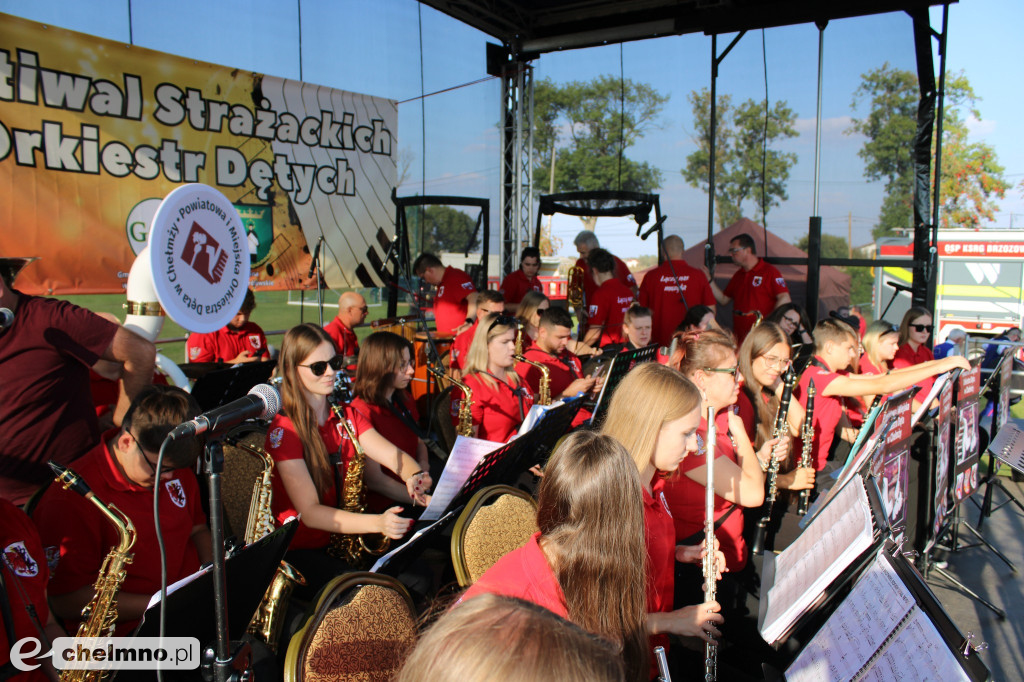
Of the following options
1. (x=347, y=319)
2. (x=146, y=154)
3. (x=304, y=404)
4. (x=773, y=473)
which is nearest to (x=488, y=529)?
(x=304, y=404)

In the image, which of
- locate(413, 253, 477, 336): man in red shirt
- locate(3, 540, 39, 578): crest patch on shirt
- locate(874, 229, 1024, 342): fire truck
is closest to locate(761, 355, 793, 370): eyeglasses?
locate(3, 540, 39, 578): crest patch on shirt

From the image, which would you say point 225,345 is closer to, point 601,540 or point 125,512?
point 125,512

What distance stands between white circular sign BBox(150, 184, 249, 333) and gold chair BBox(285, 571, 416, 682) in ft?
3.38

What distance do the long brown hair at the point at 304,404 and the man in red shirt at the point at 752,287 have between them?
19.0 ft

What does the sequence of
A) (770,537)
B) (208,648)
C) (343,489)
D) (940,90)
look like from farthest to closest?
(940,90), (770,537), (343,489), (208,648)

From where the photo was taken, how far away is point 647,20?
364 inches

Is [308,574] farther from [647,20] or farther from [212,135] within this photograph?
[647,20]

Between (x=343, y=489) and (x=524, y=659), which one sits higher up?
(x=524, y=659)

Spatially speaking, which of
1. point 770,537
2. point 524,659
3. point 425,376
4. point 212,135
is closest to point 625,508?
point 524,659

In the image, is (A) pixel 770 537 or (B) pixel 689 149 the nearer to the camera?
(A) pixel 770 537

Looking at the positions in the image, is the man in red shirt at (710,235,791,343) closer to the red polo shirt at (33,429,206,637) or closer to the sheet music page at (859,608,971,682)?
the sheet music page at (859,608,971,682)

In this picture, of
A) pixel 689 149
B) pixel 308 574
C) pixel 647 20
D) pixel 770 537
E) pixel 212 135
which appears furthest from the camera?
pixel 689 149

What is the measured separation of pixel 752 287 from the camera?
7.85 metres

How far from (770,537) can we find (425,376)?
3.70 m
